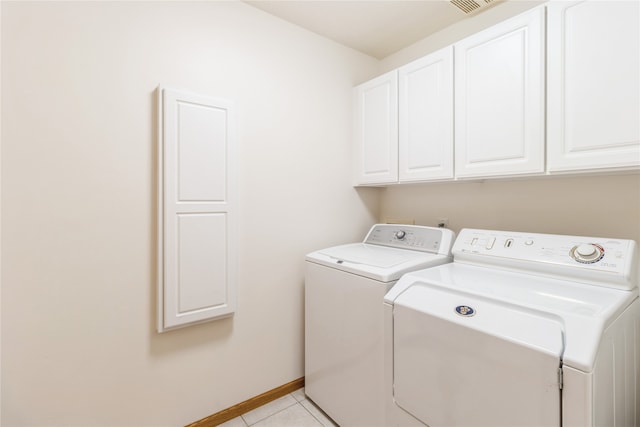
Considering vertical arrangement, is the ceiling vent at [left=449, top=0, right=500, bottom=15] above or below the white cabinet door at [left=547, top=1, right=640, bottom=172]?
above

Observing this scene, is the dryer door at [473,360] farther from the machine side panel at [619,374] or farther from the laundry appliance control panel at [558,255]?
the laundry appliance control panel at [558,255]

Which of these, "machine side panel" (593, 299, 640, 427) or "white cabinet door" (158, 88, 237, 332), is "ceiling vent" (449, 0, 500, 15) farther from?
"machine side panel" (593, 299, 640, 427)

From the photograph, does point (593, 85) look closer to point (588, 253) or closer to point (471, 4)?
point (588, 253)

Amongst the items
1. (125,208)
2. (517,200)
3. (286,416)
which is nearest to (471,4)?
(517,200)

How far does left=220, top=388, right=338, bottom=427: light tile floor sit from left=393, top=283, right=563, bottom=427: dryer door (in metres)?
0.70

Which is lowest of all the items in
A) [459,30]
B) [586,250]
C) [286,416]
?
[286,416]

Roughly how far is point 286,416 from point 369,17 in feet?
8.21

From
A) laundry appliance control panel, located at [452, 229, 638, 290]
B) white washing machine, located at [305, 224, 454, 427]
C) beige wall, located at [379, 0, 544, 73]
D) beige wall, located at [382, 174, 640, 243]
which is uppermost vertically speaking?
beige wall, located at [379, 0, 544, 73]

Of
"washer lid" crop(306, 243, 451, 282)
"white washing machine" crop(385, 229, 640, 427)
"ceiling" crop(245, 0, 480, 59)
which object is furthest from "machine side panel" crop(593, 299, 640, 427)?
"ceiling" crop(245, 0, 480, 59)

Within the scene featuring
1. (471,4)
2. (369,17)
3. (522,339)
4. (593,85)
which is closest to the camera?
(522,339)

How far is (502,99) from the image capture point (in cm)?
145

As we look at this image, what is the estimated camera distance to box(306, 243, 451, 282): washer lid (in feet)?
4.62

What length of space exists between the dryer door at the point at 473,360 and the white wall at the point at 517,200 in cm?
84

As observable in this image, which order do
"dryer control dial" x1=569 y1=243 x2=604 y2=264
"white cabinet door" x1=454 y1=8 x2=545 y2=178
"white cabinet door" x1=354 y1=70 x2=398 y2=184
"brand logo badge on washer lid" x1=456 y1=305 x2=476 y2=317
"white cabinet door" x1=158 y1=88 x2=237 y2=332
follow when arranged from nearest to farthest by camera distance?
"brand logo badge on washer lid" x1=456 y1=305 x2=476 y2=317 < "dryer control dial" x1=569 y1=243 x2=604 y2=264 < "white cabinet door" x1=454 y1=8 x2=545 y2=178 < "white cabinet door" x1=158 y1=88 x2=237 y2=332 < "white cabinet door" x1=354 y1=70 x2=398 y2=184
